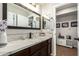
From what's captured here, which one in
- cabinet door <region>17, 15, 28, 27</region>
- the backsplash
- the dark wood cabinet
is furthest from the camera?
cabinet door <region>17, 15, 28, 27</region>

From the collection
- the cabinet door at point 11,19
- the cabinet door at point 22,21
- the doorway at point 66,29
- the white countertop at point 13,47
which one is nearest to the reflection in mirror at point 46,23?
the doorway at point 66,29

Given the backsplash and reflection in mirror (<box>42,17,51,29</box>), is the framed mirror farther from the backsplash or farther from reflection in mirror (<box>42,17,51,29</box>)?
the backsplash

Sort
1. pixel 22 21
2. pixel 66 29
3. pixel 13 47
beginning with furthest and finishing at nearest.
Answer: pixel 66 29 → pixel 22 21 → pixel 13 47

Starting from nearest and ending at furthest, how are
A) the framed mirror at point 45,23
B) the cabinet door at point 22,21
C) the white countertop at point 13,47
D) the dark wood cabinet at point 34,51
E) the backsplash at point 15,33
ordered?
the white countertop at point 13,47
the dark wood cabinet at point 34,51
the backsplash at point 15,33
the cabinet door at point 22,21
the framed mirror at point 45,23

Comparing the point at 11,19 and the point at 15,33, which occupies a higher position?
the point at 11,19

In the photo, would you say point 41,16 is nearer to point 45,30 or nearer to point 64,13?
point 45,30

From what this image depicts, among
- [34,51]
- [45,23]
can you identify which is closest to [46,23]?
[45,23]

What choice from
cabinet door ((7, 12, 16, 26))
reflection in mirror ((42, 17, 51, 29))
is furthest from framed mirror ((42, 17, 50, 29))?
cabinet door ((7, 12, 16, 26))

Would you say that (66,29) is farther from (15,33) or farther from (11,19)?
(11,19)

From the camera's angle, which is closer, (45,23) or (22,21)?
(22,21)

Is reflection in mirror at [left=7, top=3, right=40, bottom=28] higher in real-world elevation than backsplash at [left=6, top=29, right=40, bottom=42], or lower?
higher

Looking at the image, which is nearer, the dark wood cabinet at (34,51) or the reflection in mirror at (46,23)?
the dark wood cabinet at (34,51)

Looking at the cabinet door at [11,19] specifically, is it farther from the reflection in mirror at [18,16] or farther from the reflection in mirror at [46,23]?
the reflection in mirror at [46,23]

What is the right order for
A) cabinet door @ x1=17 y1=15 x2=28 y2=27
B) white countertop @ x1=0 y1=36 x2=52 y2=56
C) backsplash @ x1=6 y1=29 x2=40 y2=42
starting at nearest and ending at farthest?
white countertop @ x1=0 y1=36 x2=52 y2=56 → backsplash @ x1=6 y1=29 x2=40 y2=42 → cabinet door @ x1=17 y1=15 x2=28 y2=27
